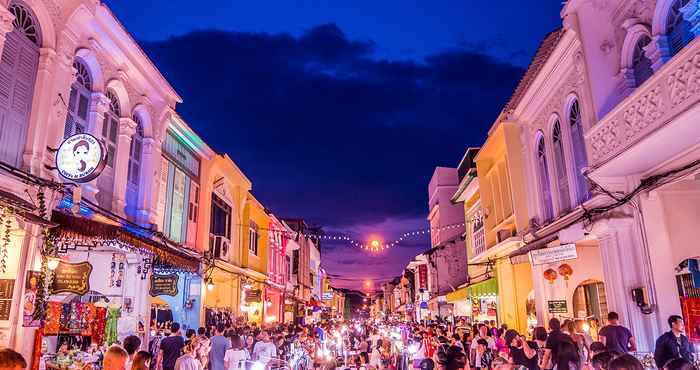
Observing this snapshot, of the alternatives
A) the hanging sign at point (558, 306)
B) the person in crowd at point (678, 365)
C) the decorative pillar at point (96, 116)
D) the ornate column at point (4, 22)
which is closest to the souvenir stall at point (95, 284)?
the decorative pillar at point (96, 116)

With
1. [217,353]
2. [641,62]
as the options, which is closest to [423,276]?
[217,353]

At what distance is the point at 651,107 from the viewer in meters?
8.49

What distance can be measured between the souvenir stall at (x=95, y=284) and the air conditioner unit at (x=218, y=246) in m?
5.47

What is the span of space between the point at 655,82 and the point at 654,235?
3345 mm

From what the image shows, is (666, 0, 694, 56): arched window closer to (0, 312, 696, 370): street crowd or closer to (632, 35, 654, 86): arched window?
(632, 35, 654, 86): arched window

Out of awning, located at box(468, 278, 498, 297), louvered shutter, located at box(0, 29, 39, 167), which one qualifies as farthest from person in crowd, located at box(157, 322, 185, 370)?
awning, located at box(468, 278, 498, 297)

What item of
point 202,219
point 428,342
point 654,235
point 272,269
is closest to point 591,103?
point 654,235

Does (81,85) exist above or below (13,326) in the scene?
above

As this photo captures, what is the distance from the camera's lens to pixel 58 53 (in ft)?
33.8

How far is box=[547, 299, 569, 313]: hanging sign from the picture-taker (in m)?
14.4

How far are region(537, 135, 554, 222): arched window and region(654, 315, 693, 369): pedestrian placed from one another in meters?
7.47

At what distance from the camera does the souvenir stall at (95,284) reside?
31.6ft

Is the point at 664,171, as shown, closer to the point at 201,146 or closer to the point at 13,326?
the point at 13,326

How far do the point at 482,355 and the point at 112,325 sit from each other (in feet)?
31.9
